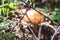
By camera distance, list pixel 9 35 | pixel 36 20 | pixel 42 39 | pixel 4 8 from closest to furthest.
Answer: pixel 9 35, pixel 36 20, pixel 42 39, pixel 4 8

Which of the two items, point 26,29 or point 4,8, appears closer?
point 26,29

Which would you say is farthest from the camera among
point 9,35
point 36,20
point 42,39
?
point 42,39

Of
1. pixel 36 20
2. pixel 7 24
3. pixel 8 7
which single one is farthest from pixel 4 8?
pixel 36 20

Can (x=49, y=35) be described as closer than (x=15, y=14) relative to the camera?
Yes

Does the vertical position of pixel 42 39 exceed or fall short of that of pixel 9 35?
it falls short

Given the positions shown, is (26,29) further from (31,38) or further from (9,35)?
(9,35)

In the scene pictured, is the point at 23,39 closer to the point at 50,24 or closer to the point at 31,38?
the point at 31,38

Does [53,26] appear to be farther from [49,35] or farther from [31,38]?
[31,38]

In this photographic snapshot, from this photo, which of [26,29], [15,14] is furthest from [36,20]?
[15,14]

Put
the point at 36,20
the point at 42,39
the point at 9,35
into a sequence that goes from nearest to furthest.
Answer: the point at 9,35 < the point at 36,20 < the point at 42,39
